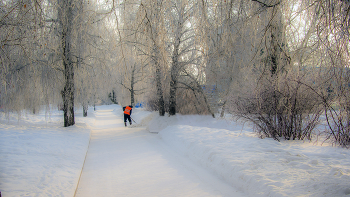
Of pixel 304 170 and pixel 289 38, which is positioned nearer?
pixel 289 38

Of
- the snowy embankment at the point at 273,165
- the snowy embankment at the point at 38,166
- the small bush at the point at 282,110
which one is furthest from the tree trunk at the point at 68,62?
the small bush at the point at 282,110

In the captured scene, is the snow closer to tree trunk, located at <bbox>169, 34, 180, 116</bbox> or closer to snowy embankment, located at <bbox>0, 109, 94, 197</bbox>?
snowy embankment, located at <bbox>0, 109, 94, 197</bbox>

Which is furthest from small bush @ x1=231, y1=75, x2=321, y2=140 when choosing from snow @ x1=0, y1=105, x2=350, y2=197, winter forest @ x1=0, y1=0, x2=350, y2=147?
snow @ x1=0, y1=105, x2=350, y2=197

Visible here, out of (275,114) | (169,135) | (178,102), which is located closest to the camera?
(275,114)

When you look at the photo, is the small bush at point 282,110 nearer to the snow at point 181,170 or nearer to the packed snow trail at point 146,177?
the snow at point 181,170

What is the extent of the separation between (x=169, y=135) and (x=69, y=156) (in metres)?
4.31

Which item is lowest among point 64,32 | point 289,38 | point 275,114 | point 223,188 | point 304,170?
point 223,188

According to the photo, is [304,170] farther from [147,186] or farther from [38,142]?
[38,142]

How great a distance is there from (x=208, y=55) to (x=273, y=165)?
2702 mm

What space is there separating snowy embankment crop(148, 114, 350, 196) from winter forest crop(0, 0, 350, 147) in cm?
104

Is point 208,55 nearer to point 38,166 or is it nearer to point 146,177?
point 146,177

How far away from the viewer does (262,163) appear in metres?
4.44

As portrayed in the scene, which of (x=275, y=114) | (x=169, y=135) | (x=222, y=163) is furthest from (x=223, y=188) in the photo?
(x=169, y=135)

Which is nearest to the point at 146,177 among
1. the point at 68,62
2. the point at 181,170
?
the point at 181,170
